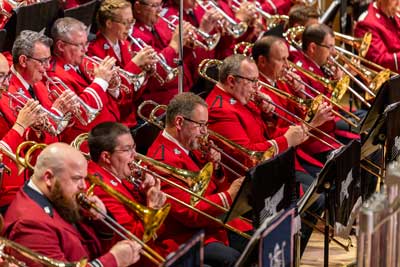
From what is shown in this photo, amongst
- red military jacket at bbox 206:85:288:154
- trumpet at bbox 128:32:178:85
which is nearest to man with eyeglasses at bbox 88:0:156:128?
trumpet at bbox 128:32:178:85

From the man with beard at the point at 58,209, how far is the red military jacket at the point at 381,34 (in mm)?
4835

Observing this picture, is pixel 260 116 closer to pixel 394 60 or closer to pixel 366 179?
pixel 366 179

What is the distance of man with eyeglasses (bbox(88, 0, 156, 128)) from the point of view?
7559 millimetres

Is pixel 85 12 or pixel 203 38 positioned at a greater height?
pixel 85 12

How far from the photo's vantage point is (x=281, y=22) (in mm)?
9406

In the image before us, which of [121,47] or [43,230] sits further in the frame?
[121,47]

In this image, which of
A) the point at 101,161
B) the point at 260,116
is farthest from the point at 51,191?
the point at 260,116

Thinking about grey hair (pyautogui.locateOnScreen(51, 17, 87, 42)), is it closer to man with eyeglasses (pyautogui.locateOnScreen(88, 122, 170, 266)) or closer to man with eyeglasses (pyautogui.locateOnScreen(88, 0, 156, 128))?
man with eyeglasses (pyautogui.locateOnScreen(88, 0, 156, 128))

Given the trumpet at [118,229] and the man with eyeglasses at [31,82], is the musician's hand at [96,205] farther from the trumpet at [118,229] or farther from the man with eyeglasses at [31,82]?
the man with eyeglasses at [31,82]

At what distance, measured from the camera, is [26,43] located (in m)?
6.54

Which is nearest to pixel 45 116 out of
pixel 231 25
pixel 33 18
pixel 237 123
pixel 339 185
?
pixel 33 18

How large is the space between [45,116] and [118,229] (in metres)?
1.32

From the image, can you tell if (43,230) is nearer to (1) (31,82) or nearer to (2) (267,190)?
(2) (267,190)

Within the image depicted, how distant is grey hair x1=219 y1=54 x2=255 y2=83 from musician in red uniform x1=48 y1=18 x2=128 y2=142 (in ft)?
2.29
